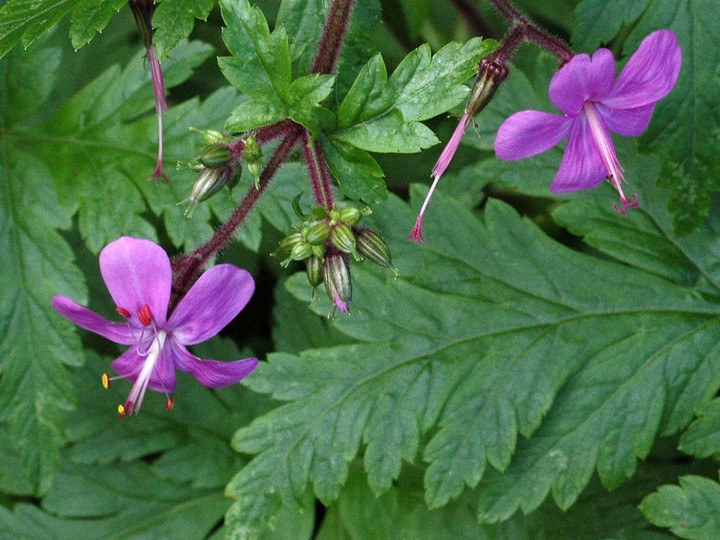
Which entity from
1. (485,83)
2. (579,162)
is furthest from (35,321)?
(579,162)

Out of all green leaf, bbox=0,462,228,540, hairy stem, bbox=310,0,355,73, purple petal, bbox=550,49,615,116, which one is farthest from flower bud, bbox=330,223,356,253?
green leaf, bbox=0,462,228,540

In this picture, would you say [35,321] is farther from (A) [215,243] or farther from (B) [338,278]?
(B) [338,278]

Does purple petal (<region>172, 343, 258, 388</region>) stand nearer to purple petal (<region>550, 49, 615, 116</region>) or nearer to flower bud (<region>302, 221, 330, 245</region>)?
flower bud (<region>302, 221, 330, 245</region>)

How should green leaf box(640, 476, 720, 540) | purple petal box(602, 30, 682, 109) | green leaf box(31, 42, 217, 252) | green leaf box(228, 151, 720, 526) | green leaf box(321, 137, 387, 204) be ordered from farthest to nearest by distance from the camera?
green leaf box(31, 42, 217, 252) < green leaf box(228, 151, 720, 526) < green leaf box(640, 476, 720, 540) < green leaf box(321, 137, 387, 204) < purple petal box(602, 30, 682, 109)

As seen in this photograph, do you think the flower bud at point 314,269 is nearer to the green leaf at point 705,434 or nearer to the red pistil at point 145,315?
the red pistil at point 145,315

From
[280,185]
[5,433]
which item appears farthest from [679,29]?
[5,433]

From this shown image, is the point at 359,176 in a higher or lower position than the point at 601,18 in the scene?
lower
